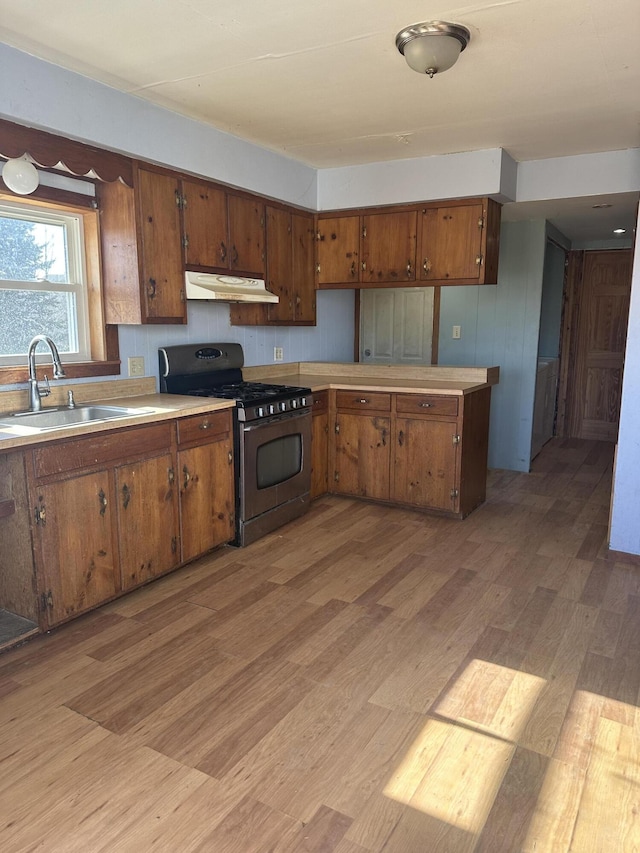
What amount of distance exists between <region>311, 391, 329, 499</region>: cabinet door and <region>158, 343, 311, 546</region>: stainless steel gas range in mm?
156

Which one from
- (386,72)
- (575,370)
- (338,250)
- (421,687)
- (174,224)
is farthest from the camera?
(575,370)

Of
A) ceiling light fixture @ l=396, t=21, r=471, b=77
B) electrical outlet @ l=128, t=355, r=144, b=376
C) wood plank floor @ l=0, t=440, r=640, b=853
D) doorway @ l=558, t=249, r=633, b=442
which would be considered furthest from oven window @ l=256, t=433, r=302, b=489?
doorway @ l=558, t=249, r=633, b=442

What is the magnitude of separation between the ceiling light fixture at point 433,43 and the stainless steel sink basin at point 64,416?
1.94m

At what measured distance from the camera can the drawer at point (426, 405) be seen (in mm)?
3855

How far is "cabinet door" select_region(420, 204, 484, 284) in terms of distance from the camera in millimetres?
4086

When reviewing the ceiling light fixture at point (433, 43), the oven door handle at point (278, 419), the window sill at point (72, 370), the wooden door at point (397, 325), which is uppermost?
the ceiling light fixture at point (433, 43)

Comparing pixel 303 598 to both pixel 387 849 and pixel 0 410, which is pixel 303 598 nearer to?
pixel 387 849

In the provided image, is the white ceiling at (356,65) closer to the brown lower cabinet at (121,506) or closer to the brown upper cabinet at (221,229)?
the brown upper cabinet at (221,229)

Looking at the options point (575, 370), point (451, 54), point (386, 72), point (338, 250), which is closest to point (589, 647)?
point (451, 54)

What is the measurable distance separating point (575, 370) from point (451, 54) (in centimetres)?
502

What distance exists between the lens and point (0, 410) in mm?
2730

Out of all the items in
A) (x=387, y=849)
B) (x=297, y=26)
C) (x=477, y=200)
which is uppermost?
(x=297, y=26)

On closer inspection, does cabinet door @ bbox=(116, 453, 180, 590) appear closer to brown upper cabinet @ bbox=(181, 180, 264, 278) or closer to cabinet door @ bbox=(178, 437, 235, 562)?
cabinet door @ bbox=(178, 437, 235, 562)

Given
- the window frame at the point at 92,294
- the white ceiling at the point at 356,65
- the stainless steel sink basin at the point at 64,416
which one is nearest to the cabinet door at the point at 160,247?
the window frame at the point at 92,294
